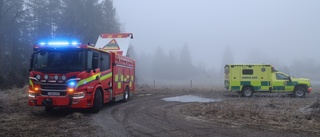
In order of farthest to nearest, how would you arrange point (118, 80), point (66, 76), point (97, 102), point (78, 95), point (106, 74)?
point (118, 80) < point (106, 74) < point (97, 102) < point (78, 95) < point (66, 76)

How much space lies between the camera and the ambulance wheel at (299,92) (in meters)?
22.5

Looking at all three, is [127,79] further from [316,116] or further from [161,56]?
[161,56]

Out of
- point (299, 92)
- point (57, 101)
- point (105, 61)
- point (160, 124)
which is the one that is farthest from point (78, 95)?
point (299, 92)

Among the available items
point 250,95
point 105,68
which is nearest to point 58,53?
point 105,68

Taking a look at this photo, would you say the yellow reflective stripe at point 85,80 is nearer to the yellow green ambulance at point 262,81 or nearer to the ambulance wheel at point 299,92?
the yellow green ambulance at point 262,81

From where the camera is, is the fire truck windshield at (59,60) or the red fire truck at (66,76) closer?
the red fire truck at (66,76)

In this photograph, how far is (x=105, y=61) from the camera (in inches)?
540

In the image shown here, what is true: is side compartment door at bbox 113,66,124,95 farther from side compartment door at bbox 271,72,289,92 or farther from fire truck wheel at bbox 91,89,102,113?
side compartment door at bbox 271,72,289,92

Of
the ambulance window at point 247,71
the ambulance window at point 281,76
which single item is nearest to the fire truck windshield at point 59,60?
the ambulance window at point 247,71

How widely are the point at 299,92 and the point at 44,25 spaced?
3686cm

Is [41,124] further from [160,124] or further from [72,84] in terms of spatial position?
[160,124]

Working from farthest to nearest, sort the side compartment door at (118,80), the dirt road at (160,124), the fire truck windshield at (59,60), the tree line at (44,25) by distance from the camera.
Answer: the tree line at (44,25)
the side compartment door at (118,80)
the fire truck windshield at (59,60)
the dirt road at (160,124)

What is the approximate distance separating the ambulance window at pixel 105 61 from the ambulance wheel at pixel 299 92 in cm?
1526

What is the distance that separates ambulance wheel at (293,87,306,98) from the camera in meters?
22.5
